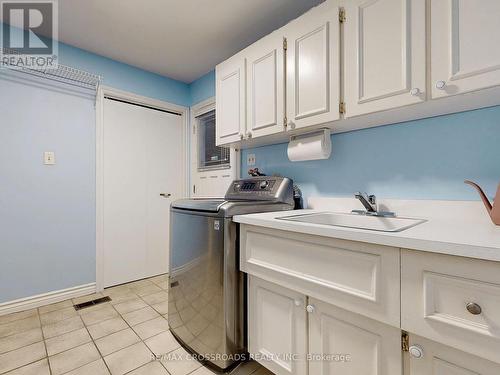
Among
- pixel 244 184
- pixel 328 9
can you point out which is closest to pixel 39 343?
pixel 244 184

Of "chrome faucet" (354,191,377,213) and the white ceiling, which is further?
the white ceiling

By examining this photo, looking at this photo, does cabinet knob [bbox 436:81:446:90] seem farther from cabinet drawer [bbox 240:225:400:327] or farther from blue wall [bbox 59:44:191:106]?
blue wall [bbox 59:44:191:106]

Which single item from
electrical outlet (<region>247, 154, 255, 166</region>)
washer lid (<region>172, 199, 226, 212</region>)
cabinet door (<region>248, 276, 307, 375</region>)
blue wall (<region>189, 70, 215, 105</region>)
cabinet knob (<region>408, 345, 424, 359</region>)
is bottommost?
cabinet door (<region>248, 276, 307, 375</region>)

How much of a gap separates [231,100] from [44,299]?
2374mm

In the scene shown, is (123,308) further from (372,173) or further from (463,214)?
(463,214)

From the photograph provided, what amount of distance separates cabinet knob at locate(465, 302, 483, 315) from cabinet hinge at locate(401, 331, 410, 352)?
22cm

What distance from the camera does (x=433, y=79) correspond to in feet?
3.25

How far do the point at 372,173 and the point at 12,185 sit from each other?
278 centimetres

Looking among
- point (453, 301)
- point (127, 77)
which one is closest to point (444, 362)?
point (453, 301)

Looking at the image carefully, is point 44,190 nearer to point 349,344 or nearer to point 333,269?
point 333,269

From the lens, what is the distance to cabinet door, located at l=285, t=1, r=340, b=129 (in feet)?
4.23

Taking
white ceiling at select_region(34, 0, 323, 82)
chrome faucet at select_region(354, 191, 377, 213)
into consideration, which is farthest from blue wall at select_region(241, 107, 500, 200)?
Answer: white ceiling at select_region(34, 0, 323, 82)

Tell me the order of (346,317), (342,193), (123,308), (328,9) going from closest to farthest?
(346,317) < (328,9) < (342,193) < (123,308)

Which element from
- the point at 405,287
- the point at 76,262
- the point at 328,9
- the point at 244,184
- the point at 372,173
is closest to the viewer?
the point at 405,287
